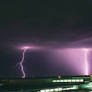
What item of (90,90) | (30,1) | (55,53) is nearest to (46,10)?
(30,1)

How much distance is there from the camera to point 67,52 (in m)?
5.54

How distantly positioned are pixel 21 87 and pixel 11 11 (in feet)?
7.51

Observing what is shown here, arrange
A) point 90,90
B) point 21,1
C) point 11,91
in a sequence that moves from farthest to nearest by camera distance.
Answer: point 90,90, point 11,91, point 21,1

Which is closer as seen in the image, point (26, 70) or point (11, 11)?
point (11, 11)

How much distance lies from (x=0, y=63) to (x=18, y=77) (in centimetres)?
53

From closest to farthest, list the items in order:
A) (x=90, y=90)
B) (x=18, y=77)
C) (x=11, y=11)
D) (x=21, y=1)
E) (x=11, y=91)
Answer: (x=21, y=1) < (x=11, y=11) < (x=11, y=91) < (x=18, y=77) < (x=90, y=90)

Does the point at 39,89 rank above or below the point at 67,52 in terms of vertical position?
below

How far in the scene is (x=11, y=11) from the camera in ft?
9.66

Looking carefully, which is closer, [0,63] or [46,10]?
[46,10]

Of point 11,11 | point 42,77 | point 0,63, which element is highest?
point 11,11

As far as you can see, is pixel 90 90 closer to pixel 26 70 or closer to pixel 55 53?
pixel 55 53

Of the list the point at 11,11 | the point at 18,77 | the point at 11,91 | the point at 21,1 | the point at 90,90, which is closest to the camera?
the point at 21,1

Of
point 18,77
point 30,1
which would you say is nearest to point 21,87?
point 18,77

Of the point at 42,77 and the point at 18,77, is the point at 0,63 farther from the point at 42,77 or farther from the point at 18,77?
the point at 42,77
